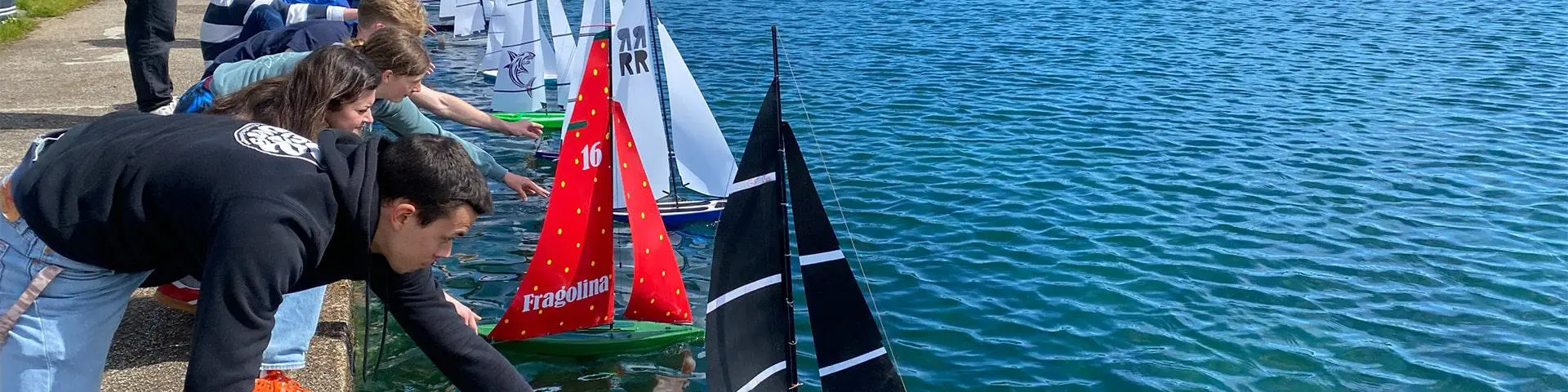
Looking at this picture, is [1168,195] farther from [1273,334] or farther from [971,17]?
[971,17]

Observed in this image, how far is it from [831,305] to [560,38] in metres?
8.42

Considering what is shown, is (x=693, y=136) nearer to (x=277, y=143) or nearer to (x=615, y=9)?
(x=615, y=9)

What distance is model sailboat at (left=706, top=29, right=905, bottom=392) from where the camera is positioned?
16.4 ft

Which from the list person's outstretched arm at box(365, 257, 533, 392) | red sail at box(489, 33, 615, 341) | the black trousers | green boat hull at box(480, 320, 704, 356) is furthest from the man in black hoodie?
the black trousers

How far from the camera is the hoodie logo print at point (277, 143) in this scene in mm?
2635

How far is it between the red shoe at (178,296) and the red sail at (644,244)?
2.26 meters

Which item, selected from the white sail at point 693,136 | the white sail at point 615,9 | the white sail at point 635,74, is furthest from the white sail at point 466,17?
the white sail at point 635,74

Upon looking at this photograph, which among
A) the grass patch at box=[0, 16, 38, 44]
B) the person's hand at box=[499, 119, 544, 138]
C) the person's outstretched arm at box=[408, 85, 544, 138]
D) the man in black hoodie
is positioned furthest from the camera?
the grass patch at box=[0, 16, 38, 44]

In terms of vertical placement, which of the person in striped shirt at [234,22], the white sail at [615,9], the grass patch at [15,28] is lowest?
the grass patch at [15,28]

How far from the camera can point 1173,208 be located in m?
10.9

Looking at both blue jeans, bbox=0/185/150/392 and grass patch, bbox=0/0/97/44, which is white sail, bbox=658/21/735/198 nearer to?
blue jeans, bbox=0/185/150/392

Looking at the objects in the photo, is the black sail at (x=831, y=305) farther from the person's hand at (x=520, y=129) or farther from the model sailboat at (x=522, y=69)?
the model sailboat at (x=522, y=69)

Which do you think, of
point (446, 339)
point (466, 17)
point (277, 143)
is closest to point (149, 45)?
point (446, 339)

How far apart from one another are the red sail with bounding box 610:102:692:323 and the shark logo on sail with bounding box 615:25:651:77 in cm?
229
